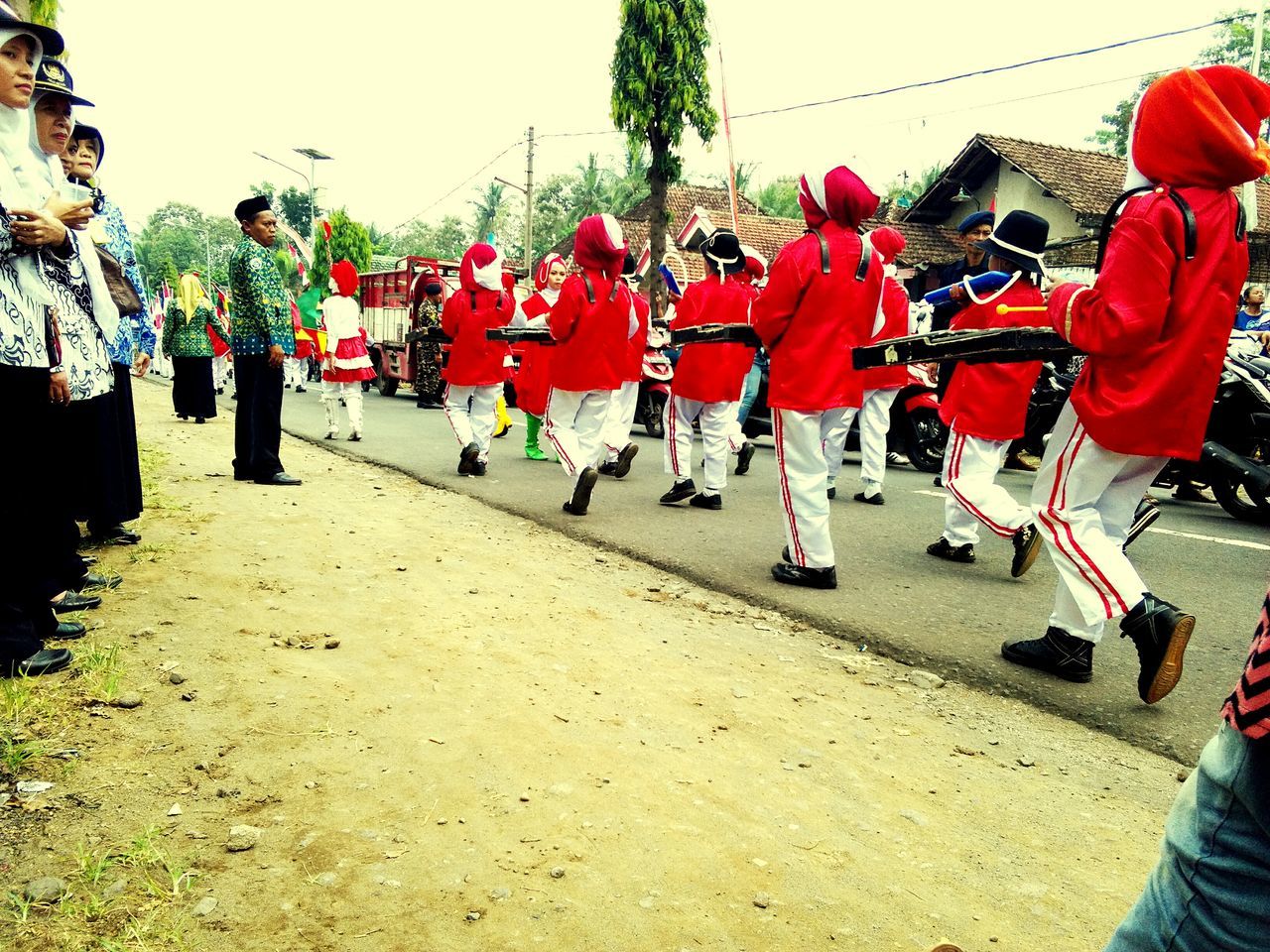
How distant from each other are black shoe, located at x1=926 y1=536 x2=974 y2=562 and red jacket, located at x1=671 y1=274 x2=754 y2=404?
2168 millimetres

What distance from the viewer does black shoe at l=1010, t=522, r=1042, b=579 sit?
5.09m

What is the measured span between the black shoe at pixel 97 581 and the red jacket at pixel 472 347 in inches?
183

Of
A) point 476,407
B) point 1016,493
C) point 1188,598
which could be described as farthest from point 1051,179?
point 1188,598

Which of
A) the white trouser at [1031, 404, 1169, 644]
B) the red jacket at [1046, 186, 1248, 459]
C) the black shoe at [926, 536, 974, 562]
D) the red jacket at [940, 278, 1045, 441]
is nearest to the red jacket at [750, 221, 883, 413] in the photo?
the red jacket at [940, 278, 1045, 441]

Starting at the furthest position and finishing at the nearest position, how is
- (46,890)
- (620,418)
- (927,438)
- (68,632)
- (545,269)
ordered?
(545,269)
(927,438)
(620,418)
(68,632)
(46,890)

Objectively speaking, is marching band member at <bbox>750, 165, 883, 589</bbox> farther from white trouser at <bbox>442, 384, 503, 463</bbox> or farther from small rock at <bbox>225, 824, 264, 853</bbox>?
white trouser at <bbox>442, 384, 503, 463</bbox>

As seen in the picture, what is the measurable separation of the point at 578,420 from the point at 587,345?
0.58 metres

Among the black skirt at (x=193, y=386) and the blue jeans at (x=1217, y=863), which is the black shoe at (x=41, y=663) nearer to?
the blue jeans at (x=1217, y=863)

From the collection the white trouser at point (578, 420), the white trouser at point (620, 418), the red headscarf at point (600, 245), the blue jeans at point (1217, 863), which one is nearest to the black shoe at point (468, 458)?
the white trouser at point (620, 418)

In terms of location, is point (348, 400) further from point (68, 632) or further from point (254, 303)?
point (68, 632)

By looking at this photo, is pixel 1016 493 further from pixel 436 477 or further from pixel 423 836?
pixel 423 836

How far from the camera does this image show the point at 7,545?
125 inches

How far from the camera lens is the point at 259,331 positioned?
719cm

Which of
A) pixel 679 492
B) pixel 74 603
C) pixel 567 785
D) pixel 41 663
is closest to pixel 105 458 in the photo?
pixel 74 603
